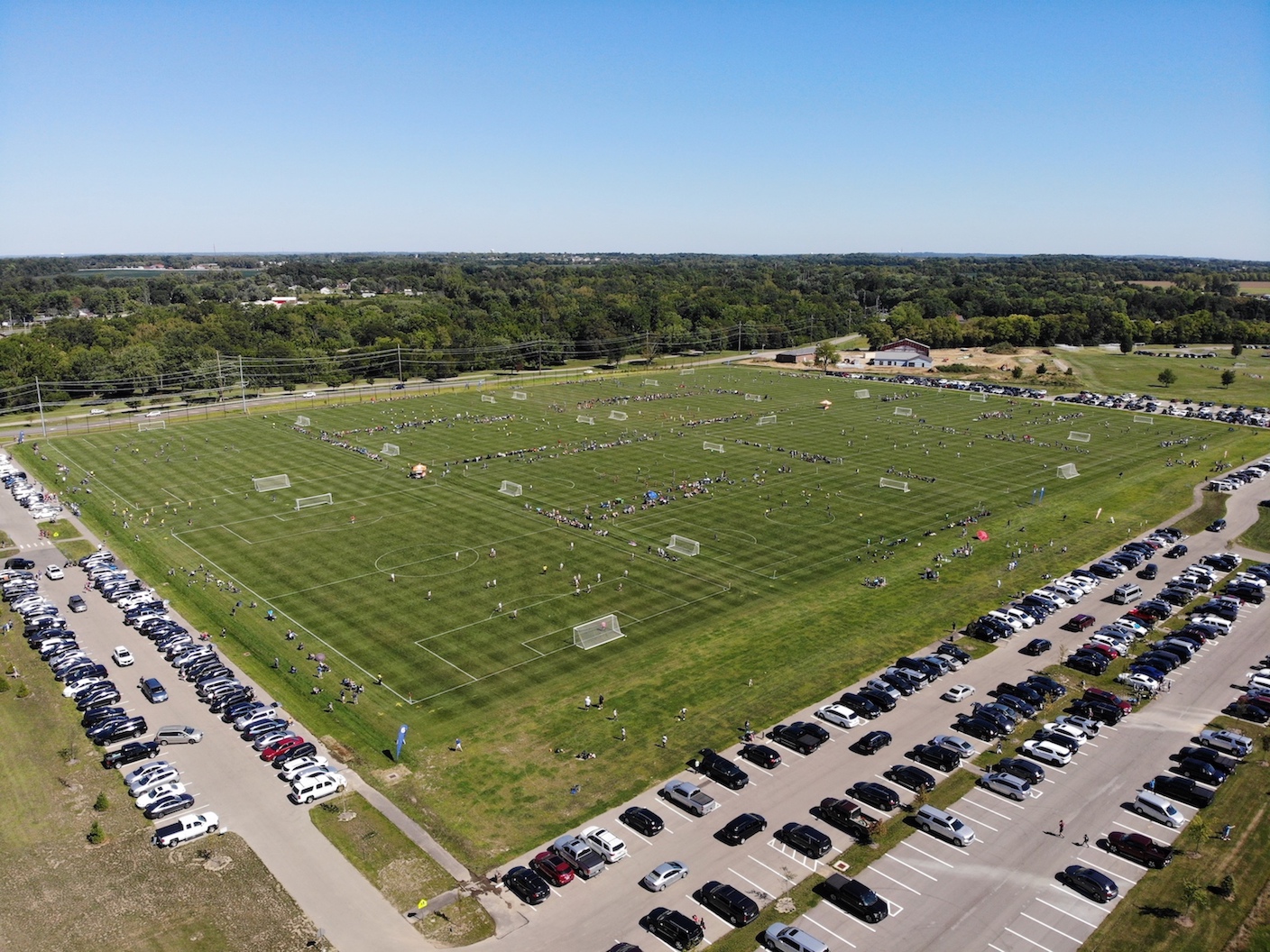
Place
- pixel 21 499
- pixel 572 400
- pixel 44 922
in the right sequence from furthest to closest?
pixel 572 400 < pixel 21 499 < pixel 44 922

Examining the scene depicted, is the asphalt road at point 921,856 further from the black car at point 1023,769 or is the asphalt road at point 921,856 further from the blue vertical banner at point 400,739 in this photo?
the blue vertical banner at point 400,739

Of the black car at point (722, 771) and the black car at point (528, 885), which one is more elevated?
the black car at point (722, 771)

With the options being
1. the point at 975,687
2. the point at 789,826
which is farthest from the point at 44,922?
the point at 975,687

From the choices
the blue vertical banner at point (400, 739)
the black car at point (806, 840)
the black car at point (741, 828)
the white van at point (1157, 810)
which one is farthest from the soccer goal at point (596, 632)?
the white van at point (1157, 810)

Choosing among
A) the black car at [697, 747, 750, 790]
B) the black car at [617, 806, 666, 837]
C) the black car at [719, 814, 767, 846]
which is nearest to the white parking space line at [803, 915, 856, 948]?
the black car at [719, 814, 767, 846]

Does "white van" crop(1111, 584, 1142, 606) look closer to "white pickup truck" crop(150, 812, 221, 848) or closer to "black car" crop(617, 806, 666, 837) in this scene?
"black car" crop(617, 806, 666, 837)

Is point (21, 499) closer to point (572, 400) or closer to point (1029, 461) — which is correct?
point (572, 400)
